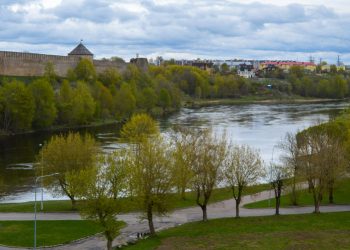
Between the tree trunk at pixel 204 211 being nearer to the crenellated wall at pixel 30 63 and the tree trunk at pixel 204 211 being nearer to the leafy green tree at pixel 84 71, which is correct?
the crenellated wall at pixel 30 63

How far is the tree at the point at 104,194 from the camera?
94.3ft

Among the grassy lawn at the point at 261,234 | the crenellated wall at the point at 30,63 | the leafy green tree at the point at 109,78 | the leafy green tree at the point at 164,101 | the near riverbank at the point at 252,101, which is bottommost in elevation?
the near riverbank at the point at 252,101

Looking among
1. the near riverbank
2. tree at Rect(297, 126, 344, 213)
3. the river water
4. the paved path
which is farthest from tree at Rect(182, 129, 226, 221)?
the near riverbank

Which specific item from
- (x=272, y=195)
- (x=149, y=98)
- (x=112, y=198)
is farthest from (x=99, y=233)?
(x=149, y=98)

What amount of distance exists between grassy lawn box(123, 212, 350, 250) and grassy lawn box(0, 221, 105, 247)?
13.1ft

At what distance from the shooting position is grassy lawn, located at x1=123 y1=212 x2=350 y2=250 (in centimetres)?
2941

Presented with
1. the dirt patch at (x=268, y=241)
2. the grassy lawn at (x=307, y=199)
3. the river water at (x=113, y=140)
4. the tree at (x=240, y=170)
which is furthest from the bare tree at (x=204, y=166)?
the river water at (x=113, y=140)

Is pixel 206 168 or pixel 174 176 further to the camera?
pixel 206 168

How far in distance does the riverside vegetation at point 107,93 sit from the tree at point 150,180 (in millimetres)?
57226

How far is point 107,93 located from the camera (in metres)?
110

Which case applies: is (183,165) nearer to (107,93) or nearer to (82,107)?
(82,107)

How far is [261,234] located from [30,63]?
314 feet

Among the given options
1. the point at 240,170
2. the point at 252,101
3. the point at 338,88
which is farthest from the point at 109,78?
the point at 240,170

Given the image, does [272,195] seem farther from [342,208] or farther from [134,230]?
[134,230]
